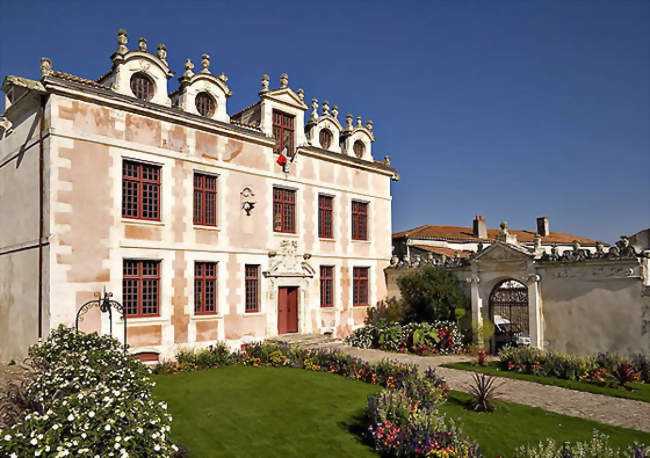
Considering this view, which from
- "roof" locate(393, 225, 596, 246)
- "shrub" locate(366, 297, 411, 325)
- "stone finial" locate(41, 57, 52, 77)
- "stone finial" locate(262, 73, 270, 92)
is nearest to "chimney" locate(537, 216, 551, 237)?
"roof" locate(393, 225, 596, 246)

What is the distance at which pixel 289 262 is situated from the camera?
62.2ft

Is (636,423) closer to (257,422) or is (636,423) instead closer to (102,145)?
(257,422)

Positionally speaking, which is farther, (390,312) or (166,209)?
(390,312)

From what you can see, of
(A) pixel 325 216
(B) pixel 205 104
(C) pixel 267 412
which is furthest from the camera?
(A) pixel 325 216

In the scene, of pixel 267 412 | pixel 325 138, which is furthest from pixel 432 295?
pixel 267 412

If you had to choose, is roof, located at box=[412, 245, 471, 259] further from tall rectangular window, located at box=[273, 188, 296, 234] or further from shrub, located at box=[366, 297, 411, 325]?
tall rectangular window, located at box=[273, 188, 296, 234]

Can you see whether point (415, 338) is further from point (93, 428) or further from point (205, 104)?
point (93, 428)

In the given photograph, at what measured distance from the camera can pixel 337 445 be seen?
319 inches

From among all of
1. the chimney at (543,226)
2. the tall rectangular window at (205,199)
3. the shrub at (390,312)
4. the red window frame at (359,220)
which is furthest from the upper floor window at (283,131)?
the chimney at (543,226)

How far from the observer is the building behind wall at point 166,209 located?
1342cm

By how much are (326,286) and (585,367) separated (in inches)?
407

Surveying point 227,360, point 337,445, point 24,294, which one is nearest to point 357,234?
point 227,360

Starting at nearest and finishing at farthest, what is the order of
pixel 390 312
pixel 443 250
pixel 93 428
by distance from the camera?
pixel 93 428 < pixel 390 312 < pixel 443 250

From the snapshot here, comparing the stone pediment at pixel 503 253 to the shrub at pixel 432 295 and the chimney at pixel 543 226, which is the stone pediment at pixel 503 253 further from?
the chimney at pixel 543 226
